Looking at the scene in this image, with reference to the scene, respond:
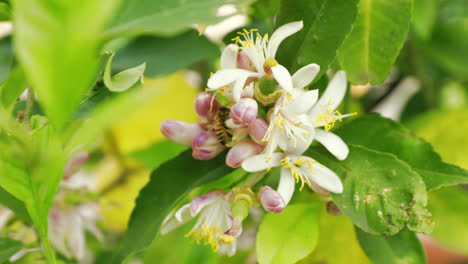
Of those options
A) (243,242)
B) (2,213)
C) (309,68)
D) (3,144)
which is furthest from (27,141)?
(243,242)

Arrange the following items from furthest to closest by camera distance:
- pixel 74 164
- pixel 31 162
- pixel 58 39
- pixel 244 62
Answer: pixel 74 164 → pixel 244 62 → pixel 31 162 → pixel 58 39

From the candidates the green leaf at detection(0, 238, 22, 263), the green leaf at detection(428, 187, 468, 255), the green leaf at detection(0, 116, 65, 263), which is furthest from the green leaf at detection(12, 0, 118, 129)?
the green leaf at detection(428, 187, 468, 255)

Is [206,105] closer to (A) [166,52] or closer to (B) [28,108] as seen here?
(B) [28,108]

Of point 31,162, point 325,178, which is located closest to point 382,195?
point 325,178

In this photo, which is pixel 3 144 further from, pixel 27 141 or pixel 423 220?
pixel 423 220

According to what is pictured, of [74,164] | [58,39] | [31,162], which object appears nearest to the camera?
[58,39]

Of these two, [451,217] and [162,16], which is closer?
[162,16]

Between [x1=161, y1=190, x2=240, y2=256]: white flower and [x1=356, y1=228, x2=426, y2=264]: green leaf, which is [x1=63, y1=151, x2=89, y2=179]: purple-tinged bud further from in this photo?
[x1=356, y1=228, x2=426, y2=264]: green leaf

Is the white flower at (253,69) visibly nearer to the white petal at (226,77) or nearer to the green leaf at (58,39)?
the white petal at (226,77)
